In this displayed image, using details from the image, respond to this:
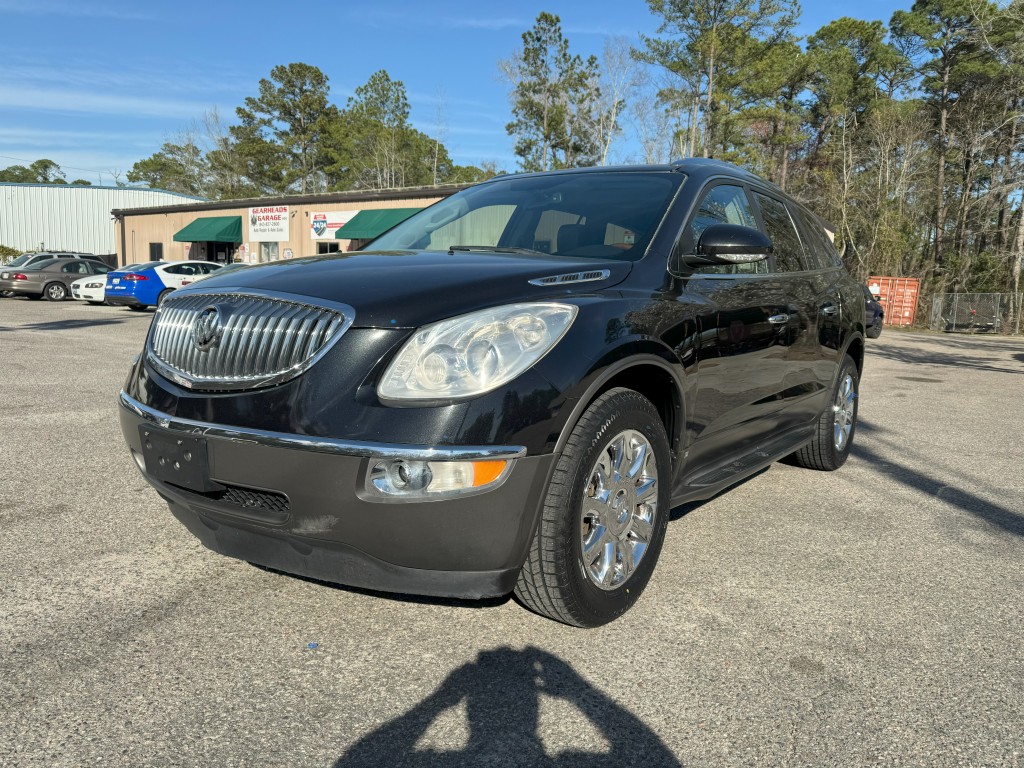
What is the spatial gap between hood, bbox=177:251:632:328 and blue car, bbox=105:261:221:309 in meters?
18.7

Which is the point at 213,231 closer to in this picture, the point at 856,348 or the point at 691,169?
the point at 856,348

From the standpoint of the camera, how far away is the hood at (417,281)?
2.32 meters

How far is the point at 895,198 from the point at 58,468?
41.6 metres

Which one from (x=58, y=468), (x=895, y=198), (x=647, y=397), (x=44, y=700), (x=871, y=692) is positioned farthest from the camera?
(x=895, y=198)

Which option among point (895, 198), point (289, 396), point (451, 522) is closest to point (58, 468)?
point (289, 396)

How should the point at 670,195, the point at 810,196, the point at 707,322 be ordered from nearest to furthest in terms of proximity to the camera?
the point at 707,322, the point at 670,195, the point at 810,196

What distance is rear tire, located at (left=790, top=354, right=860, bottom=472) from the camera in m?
4.88

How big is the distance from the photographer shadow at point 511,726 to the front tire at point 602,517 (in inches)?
9.0

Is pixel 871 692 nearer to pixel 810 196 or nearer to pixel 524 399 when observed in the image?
pixel 524 399

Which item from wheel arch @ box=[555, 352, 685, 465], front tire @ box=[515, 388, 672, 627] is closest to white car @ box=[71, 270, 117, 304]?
A: wheel arch @ box=[555, 352, 685, 465]

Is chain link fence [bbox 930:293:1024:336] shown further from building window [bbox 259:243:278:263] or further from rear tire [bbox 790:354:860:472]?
building window [bbox 259:243:278:263]

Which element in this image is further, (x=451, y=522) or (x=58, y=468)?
(x=58, y=468)

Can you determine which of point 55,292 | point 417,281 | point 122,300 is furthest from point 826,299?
point 55,292

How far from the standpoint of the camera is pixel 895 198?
38.4m
